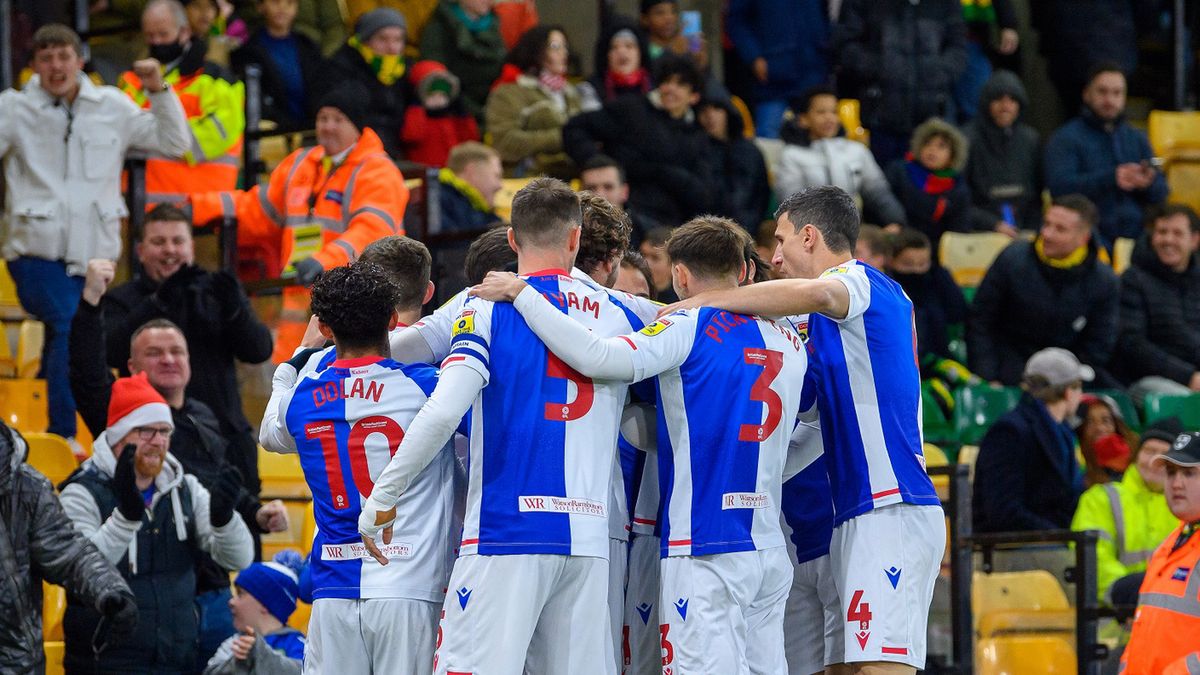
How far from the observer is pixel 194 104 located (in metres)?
12.5

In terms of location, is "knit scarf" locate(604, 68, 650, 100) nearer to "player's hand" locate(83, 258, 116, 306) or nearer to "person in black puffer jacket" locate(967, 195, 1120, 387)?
"person in black puffer jacket" locate(967, 195, 1120, 387)

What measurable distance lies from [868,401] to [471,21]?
9.00 m

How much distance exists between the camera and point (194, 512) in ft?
28.1

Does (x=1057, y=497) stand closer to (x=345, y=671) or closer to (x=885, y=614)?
(x=885, y=614)

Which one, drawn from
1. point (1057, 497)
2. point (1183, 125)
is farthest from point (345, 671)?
point (1183, 125)

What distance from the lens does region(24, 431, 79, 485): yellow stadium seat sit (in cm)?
977

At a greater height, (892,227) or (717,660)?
(892,227)

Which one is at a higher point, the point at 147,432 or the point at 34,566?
the point at 147,432

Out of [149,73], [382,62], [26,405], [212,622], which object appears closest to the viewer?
[212,622]

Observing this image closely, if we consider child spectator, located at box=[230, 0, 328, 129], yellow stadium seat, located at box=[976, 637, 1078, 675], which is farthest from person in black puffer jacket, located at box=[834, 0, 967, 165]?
yellow stadium seat, located at box=[976, 637, 1078, 675]

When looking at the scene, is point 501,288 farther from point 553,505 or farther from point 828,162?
point 828,162

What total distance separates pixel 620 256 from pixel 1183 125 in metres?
11.3

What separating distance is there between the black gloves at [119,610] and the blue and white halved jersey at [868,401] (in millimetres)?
2891

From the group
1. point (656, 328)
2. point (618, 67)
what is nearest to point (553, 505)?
point (656, 328)
